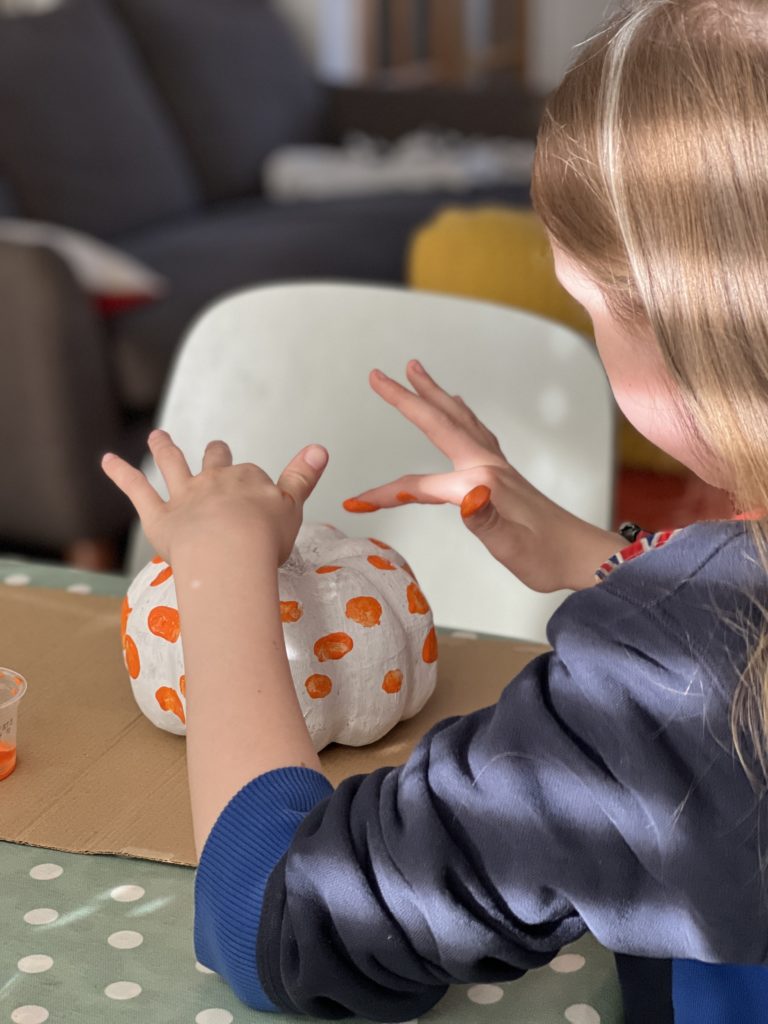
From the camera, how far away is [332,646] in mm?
823

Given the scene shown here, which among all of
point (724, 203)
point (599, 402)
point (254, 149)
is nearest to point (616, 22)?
point (724, 203)

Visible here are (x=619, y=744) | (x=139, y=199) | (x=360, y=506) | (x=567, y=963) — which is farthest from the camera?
(x=139, y=199)

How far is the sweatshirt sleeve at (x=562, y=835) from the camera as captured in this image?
0.57m

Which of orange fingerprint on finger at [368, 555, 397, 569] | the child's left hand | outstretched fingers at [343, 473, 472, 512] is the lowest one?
orange fingerprint on finger at [368, 555, 397, 569]

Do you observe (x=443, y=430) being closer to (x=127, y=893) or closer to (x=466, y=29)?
(x=127, y=893)

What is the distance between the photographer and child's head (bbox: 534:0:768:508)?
58cm

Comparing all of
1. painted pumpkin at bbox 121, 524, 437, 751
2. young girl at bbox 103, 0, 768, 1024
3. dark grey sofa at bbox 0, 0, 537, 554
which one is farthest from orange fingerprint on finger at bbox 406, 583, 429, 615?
dark grey sofa at bbox 0, 0, 537, 554

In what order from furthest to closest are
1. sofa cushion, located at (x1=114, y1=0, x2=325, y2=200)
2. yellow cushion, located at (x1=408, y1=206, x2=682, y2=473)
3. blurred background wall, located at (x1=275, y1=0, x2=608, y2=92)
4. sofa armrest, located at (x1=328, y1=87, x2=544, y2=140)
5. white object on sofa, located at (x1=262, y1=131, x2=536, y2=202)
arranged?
blurred background wall, located at (x1=275, y1=0, x2=608, y2=92)
sofa armrest, located at (x1=328, y1=87, x2=544, y2=140)
white object on sofa, located at (x1=262, y1=131, x2=536, y2=202)
sofa cushion, located at (x1=114, y1=0, x2=325, y2=200)
yellow cushion, located at (x1=408, y1=206, x2=682, y2=473)

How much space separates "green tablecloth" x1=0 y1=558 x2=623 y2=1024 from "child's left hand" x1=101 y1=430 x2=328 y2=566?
0.18m

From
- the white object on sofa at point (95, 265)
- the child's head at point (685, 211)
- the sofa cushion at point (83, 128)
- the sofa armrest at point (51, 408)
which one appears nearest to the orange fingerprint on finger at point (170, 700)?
the child's head at point (685, 211)

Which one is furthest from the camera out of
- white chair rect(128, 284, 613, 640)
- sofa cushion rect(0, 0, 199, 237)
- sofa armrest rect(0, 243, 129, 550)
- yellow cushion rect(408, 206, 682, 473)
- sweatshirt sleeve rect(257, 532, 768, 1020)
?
sofa cushion rect(0, 0, 199, 237)

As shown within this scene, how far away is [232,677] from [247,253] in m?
2.63

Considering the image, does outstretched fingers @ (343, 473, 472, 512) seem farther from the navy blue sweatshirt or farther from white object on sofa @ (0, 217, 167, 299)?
white object on sofa @ (0, 217, 167, 299)

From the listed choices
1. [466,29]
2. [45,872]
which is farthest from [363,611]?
[466,29]
